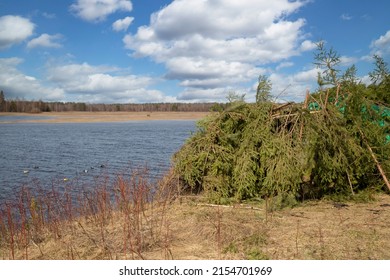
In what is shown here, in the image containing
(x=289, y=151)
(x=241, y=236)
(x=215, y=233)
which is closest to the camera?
(x=241, y=236)

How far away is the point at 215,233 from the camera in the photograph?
16.8 feet

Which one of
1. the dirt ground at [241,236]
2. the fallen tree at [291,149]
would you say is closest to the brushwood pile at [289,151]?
the fallen tree at [291,149]

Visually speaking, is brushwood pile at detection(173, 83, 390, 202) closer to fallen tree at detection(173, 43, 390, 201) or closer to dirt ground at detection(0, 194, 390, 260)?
fallen tree at detection(173, 43, 390, 201)

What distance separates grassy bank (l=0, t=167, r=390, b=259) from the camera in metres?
4.59

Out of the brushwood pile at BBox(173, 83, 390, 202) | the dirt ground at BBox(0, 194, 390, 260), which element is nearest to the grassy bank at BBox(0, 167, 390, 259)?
the dirt ground at BBox(0, 194, 390, 260)

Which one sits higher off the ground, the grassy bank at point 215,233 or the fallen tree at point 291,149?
the fallen tree at point 291,149

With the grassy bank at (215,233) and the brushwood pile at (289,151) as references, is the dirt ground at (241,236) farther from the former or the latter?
the brushwood pile at (289,151)

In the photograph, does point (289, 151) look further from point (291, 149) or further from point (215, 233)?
point (215, 233)

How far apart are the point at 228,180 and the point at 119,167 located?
937 cm

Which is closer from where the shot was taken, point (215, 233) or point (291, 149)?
point (215, 233)

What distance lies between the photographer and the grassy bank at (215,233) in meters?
4.59

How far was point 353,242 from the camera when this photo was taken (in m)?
4.73

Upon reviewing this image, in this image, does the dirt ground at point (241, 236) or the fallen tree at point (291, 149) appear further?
the fallen tree at point (291, 149)

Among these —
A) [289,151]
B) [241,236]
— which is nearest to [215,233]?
[241,236]
